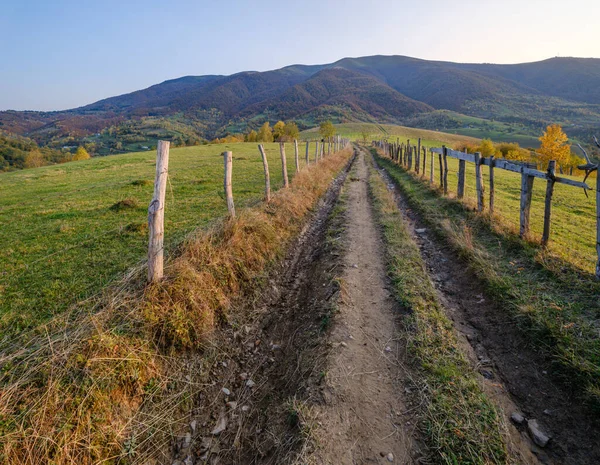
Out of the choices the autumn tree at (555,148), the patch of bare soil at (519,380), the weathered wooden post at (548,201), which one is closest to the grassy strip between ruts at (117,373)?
the patch of bare soil at (519,380)

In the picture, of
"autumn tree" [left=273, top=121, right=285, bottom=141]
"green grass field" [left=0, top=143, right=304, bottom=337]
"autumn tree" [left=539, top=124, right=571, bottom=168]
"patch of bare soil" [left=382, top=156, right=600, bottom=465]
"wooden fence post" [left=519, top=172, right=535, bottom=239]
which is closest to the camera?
"patch of bare soil" [left=382, top=156, right=600, bottom=465]

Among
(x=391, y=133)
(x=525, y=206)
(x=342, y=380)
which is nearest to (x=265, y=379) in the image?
(x=342, y=380)

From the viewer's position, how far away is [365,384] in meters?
4.25

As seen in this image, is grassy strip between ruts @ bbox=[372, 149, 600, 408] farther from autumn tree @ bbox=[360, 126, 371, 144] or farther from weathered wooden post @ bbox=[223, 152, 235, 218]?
autumn tree @ bbox=[360, 126, 371, 144]

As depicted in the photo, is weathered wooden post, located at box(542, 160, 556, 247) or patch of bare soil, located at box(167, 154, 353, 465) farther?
weathered wooden post, located at box(542, 160, 556, 247)

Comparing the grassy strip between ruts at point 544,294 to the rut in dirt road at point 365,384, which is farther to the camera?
the grassy strip between ruts at point 544,294

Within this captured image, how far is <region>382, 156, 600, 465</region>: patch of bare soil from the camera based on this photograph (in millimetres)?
3355

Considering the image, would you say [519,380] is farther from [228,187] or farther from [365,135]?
[365,135]

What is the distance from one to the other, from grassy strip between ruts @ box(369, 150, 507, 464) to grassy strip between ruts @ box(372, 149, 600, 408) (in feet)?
4.09

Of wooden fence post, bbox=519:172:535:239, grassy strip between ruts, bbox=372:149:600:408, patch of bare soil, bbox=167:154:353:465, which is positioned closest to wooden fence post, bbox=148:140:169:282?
patch of bare soil, bbox=167:154:353:465

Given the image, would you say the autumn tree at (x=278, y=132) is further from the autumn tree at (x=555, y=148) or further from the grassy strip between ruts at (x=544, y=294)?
the grassy strip between ruts at (x=544, y=294)

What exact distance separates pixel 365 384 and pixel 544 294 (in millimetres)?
4104

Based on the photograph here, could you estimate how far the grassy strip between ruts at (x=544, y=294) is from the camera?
4188 millimetres

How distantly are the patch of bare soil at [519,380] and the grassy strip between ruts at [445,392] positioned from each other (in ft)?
0.87
